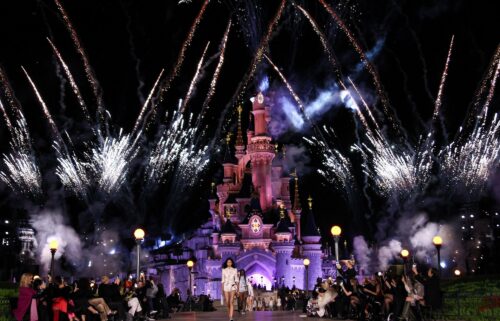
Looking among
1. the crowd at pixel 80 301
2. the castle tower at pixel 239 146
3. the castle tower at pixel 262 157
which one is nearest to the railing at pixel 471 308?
the crowd at pixel 80 301

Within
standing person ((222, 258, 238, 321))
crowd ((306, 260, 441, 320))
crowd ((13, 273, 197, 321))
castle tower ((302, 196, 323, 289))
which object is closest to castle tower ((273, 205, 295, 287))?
castle tower ((302, 196, 323, 289))

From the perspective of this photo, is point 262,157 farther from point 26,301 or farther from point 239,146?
point 26,301

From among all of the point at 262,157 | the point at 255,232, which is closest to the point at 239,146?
the point at 262,157

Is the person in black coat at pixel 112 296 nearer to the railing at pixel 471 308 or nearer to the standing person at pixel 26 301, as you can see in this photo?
the standing person at pixel 26 301

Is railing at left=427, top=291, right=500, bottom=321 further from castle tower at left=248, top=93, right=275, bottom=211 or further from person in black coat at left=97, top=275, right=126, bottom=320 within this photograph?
castle tower at left=248, top=93, right=275, bottom=211

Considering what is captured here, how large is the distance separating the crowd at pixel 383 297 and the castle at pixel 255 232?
43.4 m

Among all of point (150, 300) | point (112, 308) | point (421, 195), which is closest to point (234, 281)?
point (112, 308)

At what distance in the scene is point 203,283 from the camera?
76312mm

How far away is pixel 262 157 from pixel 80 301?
63834 mm

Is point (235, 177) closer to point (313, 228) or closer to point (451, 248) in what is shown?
point (313, 228)

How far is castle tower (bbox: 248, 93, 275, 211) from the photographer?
7825cm

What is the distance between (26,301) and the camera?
14117 millimetres

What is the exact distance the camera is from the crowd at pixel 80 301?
14242 mm

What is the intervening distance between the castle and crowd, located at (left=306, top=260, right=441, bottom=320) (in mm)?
43390
